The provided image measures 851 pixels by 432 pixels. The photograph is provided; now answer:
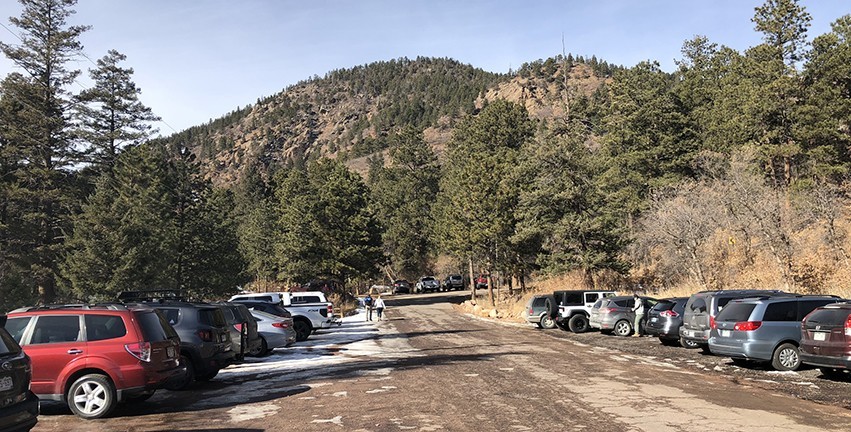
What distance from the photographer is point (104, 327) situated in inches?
376

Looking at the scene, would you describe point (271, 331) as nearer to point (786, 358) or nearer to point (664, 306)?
point (664, 306)

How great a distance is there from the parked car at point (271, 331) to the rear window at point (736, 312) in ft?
40.3

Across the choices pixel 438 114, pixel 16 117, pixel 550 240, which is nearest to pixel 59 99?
pixel 16 117

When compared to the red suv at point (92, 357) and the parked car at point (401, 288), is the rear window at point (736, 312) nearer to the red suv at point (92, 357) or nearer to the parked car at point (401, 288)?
the red suv at point (92, 357)

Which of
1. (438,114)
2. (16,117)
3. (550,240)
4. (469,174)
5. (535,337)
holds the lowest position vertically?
(535,337)

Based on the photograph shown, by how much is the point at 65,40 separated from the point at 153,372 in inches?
1894

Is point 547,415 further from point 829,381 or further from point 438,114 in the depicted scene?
point 438,114

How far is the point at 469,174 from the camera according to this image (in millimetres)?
47000

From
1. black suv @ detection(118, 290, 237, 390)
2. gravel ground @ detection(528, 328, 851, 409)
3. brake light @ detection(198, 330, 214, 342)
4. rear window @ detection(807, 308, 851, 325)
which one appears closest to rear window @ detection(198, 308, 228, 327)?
black suv @ detection(118, 290, 237, 390)

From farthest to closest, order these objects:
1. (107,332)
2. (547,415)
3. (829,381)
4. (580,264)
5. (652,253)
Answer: (652,253)
(580,264)
(829,381)
(107,332)
(547,415)

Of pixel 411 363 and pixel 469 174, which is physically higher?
pixel 469 174

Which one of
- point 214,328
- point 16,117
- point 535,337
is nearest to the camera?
point 214,328

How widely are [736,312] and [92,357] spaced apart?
42.9 feet

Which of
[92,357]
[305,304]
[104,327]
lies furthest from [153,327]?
[305,304]
